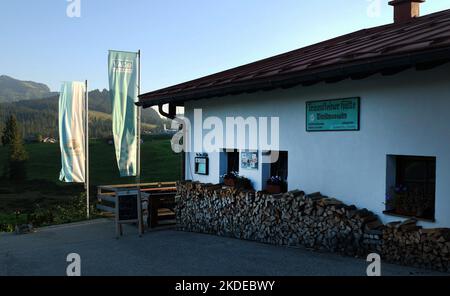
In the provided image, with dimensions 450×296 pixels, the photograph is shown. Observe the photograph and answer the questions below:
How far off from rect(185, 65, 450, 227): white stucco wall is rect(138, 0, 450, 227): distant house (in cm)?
1

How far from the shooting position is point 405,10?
1054cm

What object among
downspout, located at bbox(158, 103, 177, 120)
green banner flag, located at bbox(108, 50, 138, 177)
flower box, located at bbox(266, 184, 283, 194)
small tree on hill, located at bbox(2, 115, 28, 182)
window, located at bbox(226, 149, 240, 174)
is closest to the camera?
flower box, located at bbox(266, 184, 283, 194)

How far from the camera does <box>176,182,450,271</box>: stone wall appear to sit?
6133mm

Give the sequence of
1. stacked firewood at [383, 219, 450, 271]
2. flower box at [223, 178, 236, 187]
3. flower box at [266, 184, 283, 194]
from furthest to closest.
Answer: flower box at [223, 178, 236, 187]
flower box at [266, 184, 283, 194]
stacked firewood at [383, 219, 450, 271]

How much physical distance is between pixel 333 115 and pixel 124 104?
887cm

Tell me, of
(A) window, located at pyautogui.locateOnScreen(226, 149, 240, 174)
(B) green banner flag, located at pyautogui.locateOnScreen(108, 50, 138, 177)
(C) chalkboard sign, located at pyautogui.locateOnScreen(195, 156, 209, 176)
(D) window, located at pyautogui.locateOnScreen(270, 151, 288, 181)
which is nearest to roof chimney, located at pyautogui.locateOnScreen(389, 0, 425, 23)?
(D) window, located at pyautogui.locateOnScreen(270, 151, 288, 181)

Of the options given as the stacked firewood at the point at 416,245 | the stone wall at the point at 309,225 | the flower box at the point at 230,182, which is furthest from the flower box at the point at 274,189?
the stacked firewood at the point at 416,245

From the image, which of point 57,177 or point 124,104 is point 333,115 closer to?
point 124,104

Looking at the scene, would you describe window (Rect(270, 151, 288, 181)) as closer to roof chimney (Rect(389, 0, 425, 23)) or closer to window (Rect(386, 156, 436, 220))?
window (Rect(386, 156, 436, 220))

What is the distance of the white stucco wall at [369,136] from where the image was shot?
5965 millimetres

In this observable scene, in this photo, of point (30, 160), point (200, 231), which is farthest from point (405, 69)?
point (30, 160)

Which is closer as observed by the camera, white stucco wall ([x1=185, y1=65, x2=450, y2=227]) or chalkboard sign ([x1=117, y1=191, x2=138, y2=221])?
white stucco wall ([x1=185, y1=65, x2=450, y2=227])

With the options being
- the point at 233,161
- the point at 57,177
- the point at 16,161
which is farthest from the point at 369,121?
the point at 16,161
